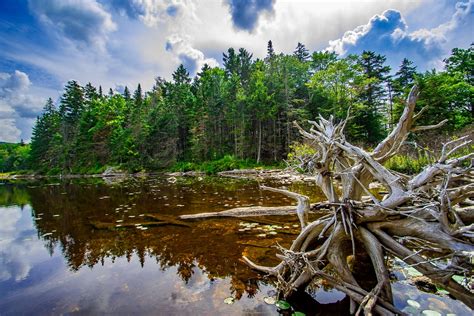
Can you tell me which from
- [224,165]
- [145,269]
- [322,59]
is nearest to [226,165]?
[224,165]

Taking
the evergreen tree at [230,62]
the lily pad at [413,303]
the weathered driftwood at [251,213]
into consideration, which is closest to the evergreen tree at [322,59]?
the evergreen tree at [230,62]

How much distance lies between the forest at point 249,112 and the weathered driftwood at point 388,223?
65.3ft

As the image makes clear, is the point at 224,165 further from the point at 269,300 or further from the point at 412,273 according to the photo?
the point at 269,300

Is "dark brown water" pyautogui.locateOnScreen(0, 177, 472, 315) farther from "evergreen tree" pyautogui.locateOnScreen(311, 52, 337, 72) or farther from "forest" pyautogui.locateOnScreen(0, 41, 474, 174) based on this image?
"evergreen tree" pyautogui.locateOnScreen(311, 52, 337, 72)

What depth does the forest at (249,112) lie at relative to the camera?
25.8m

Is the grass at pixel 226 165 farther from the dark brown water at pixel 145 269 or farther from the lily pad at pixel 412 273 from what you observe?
the lily pad at pixel 412 273

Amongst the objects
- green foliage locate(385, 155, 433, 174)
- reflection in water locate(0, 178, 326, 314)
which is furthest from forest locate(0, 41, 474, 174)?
reflection in water locate(0, 178, 326, 314)

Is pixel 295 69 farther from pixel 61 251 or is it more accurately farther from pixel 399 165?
pixel 61 251

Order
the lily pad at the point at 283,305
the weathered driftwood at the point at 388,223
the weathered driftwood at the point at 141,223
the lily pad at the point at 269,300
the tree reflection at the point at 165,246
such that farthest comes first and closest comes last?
the weathered driftwood at the point at 141,223
the tree reflection at the point at 165,246
the lily pad at the point at 269,300
the lily pad at the point at 283,305
the weathered driftwood at the point at 388,223

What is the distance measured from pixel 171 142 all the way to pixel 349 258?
3729 cm

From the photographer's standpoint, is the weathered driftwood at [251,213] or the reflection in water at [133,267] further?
the weathered driftwood at [251,213]

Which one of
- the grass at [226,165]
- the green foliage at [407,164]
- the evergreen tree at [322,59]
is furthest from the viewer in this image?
the evergreen tree at [322,59]

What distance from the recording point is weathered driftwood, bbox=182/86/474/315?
7.08 feet

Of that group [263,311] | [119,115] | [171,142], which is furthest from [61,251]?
[119,115]
